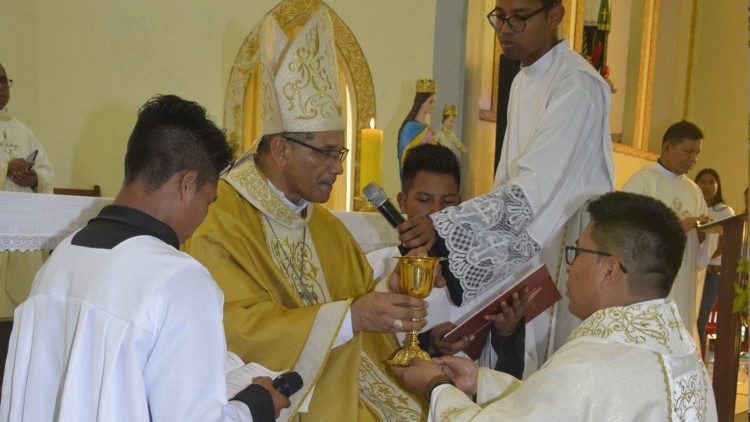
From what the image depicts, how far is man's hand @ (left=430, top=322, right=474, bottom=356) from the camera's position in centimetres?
288

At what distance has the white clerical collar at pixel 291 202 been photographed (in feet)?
9.20

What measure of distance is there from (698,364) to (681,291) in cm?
473

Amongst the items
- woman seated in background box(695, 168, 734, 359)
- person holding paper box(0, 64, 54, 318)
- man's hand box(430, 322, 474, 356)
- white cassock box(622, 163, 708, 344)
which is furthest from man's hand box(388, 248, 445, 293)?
woman seated in background box(695, 168, 734, 359)

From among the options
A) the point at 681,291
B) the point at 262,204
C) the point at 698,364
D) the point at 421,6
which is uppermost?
the point at 421,6

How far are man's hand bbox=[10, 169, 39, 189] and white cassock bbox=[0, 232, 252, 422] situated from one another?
3.66 m

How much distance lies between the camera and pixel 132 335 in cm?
165

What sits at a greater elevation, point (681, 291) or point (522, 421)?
point (522, 421)

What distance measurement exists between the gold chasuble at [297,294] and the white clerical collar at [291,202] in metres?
0.03

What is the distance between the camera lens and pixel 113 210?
1803 millimetres

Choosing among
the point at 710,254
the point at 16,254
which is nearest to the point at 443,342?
the point at 16,254

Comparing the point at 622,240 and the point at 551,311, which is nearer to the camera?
the point at 622,240

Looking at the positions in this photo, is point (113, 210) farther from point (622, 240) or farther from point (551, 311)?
point (551, 311)

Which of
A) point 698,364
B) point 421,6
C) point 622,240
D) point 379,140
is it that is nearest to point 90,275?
point 622,240

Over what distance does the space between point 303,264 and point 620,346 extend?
1.23 m
